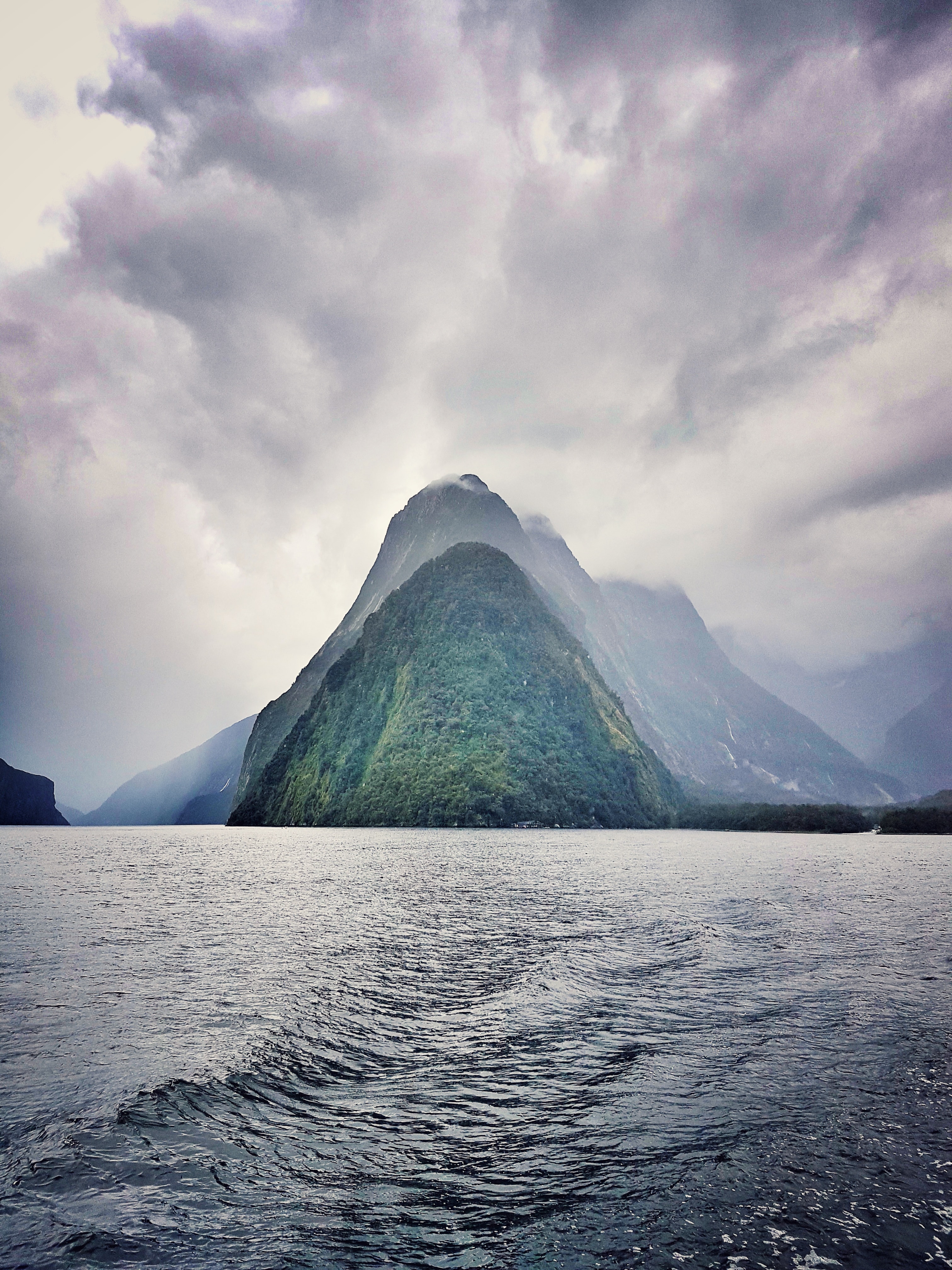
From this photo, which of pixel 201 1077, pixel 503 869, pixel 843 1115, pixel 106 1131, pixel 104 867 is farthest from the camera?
pixel 104 867

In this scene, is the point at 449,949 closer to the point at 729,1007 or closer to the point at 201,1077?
the point at 729,1007

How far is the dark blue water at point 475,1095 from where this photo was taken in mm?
9383

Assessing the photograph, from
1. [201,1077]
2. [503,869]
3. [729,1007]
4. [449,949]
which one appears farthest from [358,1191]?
[503,869]

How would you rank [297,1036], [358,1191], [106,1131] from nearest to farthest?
[358,1191] → [106,1131] → [297,1036]

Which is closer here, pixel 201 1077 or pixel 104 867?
pixel 201 1077

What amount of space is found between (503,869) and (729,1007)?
51239 millimetres

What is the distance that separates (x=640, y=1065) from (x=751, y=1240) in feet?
22.2

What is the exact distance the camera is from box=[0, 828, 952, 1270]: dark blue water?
369 inches

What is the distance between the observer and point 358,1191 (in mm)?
10469

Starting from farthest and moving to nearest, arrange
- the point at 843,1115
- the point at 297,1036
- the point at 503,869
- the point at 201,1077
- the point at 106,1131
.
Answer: the point at 503,869, the point at 297,1036, the point at 201,1077, the point at 843,1115, the point at 106,1131

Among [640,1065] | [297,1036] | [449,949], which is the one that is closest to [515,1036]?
[640,1065]

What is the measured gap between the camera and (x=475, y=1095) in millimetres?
14055

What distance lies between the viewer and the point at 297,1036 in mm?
17641

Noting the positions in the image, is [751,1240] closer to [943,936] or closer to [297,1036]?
[297,1036]
